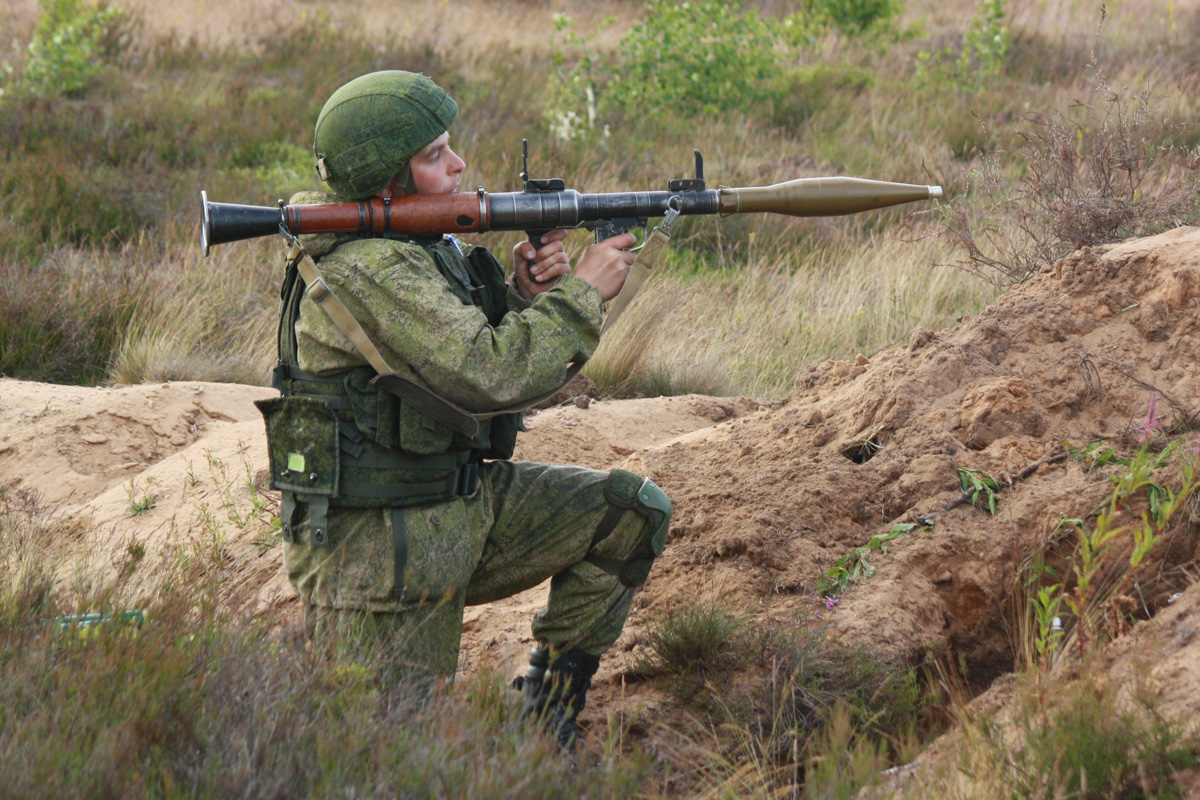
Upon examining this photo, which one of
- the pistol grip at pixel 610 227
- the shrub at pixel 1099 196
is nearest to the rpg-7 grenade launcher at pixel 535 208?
the pistol grip at pixel 610 227

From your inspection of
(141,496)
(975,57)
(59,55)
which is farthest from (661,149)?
(141,496)

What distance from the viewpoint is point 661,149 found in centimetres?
1024

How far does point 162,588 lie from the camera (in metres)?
2.81

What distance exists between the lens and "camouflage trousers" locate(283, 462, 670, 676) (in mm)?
2822

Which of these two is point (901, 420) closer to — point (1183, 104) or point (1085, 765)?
point (1085, 765)

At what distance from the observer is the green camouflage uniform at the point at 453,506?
2.68m

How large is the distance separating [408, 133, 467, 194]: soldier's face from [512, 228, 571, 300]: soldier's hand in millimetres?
269

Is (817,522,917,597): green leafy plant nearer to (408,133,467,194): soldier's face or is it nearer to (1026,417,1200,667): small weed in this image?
(1026,417,1200,667): small weed

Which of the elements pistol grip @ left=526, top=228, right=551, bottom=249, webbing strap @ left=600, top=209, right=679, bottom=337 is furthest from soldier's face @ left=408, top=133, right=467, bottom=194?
webbing strap @ left=600, top=209, right=679, bottom=337

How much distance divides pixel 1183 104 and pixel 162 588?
433 inches

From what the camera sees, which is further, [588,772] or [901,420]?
[901,420]

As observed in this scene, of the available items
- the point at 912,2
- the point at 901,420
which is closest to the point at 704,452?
the point at 901,420

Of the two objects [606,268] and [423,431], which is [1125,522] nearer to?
[606,268]

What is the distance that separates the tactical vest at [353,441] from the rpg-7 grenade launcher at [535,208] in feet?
0.43
